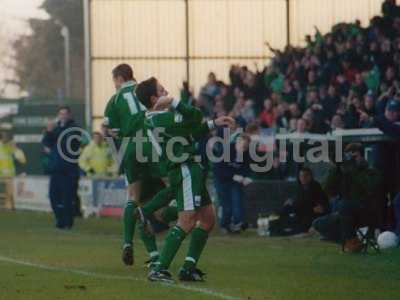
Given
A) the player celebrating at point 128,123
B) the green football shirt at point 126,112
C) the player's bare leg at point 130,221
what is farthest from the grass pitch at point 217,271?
the green football shirt at point 126,112

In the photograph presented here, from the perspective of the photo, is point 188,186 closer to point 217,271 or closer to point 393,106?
point 217,271

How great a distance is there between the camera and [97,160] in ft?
106

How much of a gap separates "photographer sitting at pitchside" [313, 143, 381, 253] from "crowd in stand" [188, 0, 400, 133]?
283cm

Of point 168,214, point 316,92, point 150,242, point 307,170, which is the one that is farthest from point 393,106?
point 316,92

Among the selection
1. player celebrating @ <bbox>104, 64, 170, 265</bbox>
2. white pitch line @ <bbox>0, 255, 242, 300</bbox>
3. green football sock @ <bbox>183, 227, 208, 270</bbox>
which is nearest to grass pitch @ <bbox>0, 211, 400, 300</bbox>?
white pitch line @ <bbox>0, 255, 242, 300</bbox>

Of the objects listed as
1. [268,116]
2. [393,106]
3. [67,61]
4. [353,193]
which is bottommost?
[353,193]

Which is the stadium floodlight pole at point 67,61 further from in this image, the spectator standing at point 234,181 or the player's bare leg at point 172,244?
the player's bare leg at point 172,244

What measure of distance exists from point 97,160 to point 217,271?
1602 cm

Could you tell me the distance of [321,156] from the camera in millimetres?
24094

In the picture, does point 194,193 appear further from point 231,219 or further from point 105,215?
point 105,215

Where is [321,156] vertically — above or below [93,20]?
below

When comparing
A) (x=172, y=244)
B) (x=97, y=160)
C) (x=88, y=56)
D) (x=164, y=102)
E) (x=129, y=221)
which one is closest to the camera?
(x=164, y=102)

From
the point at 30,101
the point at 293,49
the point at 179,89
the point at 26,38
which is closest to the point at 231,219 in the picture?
the point at 293,49

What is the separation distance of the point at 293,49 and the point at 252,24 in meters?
3.88
